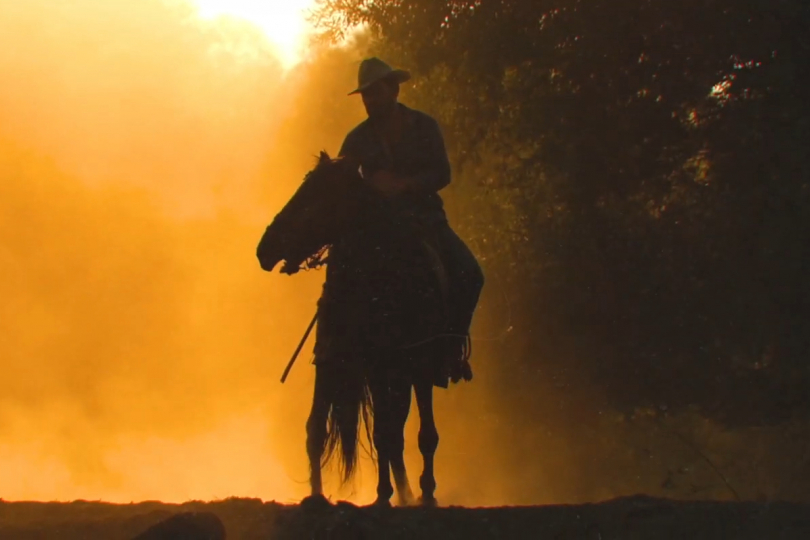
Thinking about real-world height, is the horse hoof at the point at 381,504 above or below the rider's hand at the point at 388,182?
below

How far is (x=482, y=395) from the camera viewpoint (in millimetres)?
21375

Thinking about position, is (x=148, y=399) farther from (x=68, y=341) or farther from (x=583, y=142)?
(x=583, y=142)

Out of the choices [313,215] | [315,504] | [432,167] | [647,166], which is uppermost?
[647,166]

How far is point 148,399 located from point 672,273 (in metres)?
18.5

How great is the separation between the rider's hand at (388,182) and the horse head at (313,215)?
365 millimetres

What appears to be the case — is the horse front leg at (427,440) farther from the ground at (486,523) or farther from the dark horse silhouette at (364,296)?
the ground at (486,523)

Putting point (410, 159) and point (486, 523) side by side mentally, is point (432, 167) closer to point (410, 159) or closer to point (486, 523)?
point (410, 159)

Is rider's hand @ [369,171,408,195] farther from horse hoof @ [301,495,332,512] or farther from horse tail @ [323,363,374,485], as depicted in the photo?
horse hoof @ [301,495,332,512]

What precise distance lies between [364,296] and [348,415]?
0.93m

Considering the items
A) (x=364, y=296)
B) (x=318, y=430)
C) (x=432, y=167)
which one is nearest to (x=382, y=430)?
(x=318, y=430)

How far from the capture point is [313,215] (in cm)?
948

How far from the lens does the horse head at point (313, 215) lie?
947 centimetres

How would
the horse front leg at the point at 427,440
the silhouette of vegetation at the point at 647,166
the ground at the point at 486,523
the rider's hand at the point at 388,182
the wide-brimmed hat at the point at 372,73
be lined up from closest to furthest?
the ground at the point at 486,523 < the rider's hand at the point at 388,182 < the wide-brimmed hat at the point at 372,73 < the horse front leg at the point at 427,440 < the silhouette of vegetation at the point at 647,166

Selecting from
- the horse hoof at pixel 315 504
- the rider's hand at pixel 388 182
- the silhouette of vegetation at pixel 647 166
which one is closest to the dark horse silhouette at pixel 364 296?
Answer: the rider's hand at pixel 388 182
